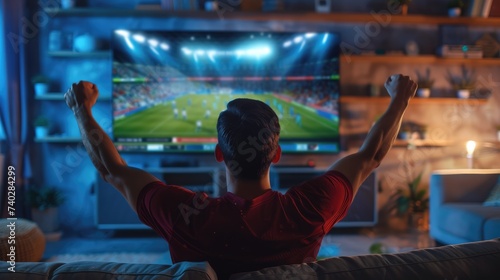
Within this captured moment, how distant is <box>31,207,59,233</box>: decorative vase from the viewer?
3672mm

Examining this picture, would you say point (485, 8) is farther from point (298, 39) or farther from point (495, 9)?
point (298, 39)

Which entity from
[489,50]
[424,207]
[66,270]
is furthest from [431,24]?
[66,270]

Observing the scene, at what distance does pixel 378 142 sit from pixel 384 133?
1.4 inches

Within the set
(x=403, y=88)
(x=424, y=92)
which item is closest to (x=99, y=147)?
(x=403, y=88)

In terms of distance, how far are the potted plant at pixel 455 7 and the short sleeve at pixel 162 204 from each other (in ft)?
12.9

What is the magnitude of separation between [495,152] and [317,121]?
188cm

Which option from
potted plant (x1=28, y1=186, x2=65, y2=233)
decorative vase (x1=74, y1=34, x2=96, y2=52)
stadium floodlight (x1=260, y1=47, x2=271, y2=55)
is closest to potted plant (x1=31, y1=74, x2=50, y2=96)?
decorative vase (x1=74, y1=34, x2=96, y2=52)

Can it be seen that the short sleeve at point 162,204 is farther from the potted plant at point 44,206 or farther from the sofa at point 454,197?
the potted plant at point 44,206

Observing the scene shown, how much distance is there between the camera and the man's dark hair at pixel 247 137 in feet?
3.21

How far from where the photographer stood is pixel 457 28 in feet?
13.8

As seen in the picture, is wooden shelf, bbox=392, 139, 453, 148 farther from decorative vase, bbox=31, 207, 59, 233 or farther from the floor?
decorative vase, bbox=31, 207, 59, 233

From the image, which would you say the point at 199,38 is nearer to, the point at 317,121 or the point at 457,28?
the point at 317,121

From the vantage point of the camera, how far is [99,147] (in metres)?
0.99

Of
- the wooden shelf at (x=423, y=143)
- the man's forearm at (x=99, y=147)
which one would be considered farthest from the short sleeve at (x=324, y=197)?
the wooden shelf at (x=423, y=143)
